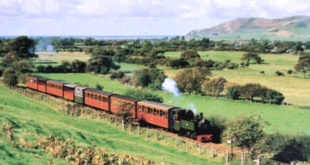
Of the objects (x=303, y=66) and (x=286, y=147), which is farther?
(x=303, y=66)

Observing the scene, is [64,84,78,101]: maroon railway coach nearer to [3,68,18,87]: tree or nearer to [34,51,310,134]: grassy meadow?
[34,51,310,134]: grassy meadow

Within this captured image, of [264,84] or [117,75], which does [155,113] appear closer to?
[264,84]

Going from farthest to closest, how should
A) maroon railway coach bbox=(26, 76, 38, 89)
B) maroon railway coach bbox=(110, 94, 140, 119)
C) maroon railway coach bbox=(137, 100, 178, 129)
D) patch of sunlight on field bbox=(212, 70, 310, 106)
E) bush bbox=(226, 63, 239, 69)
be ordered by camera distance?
bush bbox=(226, 63, 239, 69) → maroon railway coach bbox=(26, 76, 38, 89) → patch of sunlight on field bbox=(212, 70, 310, 106) → maroon railway coach bbox=(110, 94, 140, 119) → maroon railway coach bbox=(137, 100, 178, 129)

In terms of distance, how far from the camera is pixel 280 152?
19406mm

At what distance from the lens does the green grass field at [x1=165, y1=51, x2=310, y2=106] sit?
43103 mm

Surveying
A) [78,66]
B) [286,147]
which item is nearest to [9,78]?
[78,66]

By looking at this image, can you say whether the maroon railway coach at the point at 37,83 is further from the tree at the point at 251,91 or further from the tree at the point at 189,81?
the tree at the point at 251,91

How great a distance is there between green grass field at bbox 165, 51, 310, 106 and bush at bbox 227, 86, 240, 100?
6.79m

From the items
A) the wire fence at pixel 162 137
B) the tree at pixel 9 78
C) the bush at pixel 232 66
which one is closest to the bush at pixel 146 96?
the wire fence at pixel 162 137

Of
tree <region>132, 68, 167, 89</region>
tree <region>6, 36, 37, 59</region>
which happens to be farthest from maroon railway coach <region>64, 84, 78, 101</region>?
tree <region>6, 36, 37, 59</region>

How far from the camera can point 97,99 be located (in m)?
31.2

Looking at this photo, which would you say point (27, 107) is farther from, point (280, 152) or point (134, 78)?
point (280, 152)

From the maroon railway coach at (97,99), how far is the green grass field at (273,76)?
23798 mm

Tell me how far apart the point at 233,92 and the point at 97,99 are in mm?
17827
